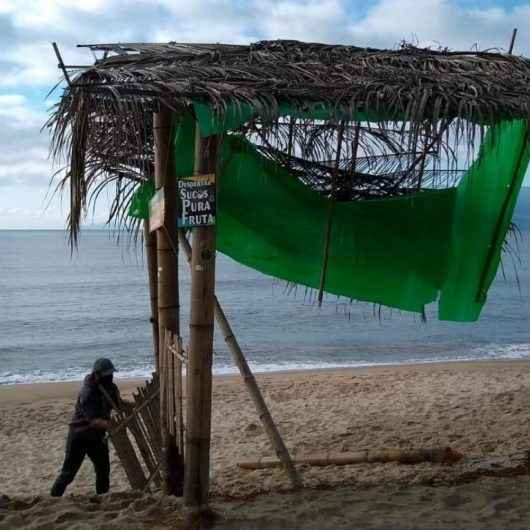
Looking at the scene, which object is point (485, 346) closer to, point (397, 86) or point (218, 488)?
point (218, 488)

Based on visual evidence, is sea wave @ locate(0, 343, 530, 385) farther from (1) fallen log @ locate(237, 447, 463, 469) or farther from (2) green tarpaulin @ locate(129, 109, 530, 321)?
(2) green tarpaulin @ locate(129, 109, 530, 321)

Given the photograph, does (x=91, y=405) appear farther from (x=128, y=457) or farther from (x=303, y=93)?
(x=303, y=93)

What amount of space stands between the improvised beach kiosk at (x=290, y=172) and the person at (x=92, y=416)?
1.88ft

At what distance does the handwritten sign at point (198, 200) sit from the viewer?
387 cm

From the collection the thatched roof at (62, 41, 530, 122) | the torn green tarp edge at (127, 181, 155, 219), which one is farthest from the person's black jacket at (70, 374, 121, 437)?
the thatched roof at (62, 41, 530, 122)

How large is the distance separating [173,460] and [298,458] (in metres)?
1.52

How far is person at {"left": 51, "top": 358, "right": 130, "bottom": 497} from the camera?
5004mm

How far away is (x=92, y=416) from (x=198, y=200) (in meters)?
2.00

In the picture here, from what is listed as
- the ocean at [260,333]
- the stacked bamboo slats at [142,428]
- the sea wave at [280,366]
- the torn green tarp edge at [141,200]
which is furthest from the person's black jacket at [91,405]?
the sea wave at [280,366]

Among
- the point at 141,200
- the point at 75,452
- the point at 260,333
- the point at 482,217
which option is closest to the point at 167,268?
the point at 141,200

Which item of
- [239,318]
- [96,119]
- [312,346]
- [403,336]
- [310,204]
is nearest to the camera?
[96,119]

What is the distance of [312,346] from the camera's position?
1838cm

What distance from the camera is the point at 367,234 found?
4.98 m

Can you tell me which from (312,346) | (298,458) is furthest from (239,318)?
(298,458)
